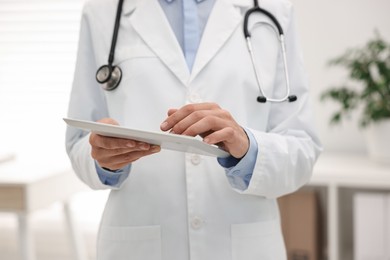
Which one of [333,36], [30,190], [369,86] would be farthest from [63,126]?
[369,86]

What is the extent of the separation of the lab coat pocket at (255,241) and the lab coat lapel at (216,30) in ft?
0.99

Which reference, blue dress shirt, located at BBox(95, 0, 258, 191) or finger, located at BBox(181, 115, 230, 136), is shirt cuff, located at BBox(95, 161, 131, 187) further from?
finger, located at BBox(181, 115, 230, 136)

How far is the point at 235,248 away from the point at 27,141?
207cm

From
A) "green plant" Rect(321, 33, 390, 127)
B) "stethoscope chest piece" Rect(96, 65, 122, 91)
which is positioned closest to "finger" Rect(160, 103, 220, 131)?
"stethoscope chest piece" Rect(96, 65, 122, 91)

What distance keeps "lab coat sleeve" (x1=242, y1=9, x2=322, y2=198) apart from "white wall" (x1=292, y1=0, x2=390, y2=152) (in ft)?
4.59

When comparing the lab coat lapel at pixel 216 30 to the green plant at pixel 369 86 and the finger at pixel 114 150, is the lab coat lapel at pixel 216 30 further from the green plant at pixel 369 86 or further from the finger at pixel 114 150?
the green plant at pixel 369 86

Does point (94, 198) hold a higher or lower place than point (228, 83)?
lower

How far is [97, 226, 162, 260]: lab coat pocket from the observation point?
1110mm

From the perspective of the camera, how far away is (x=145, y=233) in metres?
1.12

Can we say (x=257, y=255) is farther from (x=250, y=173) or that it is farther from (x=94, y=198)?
(x=94, y=198)

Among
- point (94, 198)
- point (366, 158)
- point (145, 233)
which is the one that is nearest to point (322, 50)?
point (366, 158)

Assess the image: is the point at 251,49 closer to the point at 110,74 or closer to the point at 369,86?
the point at 110,74

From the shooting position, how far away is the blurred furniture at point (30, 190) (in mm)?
2021

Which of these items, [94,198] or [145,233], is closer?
[145,233]
